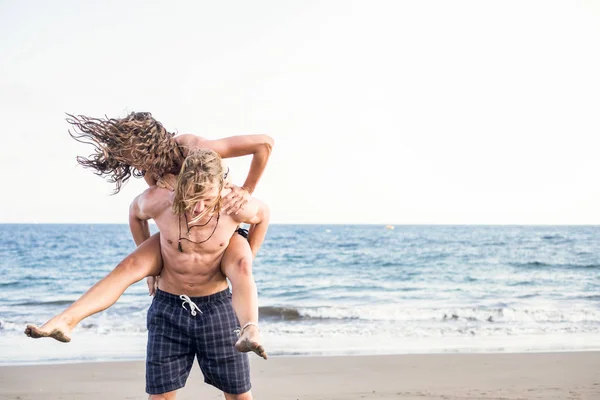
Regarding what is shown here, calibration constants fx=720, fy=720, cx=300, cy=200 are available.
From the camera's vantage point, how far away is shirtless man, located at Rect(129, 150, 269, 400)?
3188 mm

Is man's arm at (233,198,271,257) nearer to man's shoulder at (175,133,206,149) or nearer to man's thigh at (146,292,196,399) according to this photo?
man's shoulder at (175,133,206,149)

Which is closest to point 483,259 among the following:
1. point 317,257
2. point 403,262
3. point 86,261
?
point 403,262

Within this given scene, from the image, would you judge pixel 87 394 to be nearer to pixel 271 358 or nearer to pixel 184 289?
pixel 271 358

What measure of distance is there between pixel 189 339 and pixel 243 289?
473 millimetres

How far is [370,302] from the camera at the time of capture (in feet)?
50.7

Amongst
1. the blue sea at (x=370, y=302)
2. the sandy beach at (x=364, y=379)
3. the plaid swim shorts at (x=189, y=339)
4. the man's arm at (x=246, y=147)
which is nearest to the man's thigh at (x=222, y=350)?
the plaid swim shorts at (x=189, y=339)

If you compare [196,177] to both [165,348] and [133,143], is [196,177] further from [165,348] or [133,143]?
[165,348]

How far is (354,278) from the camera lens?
69.4ft

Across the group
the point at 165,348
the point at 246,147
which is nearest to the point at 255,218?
the point at 246,147

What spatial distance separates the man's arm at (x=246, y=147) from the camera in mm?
3189

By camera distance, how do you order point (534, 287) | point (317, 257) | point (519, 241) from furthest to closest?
point (519, 241) < point (317, 257) < point (534, 287)

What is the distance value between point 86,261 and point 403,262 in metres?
12.0

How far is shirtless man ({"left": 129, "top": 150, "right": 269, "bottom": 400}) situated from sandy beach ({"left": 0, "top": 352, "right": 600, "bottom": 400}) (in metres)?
3.28

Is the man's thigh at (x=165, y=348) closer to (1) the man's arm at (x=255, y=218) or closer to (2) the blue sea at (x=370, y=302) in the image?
(1) the man's arm at (x=255, y=218)
